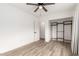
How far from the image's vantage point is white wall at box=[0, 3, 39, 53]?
3266mm

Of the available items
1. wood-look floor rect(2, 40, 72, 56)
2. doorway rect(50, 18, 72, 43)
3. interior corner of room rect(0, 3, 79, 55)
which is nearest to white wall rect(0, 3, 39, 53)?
interior corner of room rect(0, 3, 79, 55)

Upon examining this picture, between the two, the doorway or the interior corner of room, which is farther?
the doorway

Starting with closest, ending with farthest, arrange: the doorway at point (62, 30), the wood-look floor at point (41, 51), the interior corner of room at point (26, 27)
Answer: the wood-look floor at point (41, 51) < the interior corner of room at point (26, 27) < the doorway at point (62, 30)

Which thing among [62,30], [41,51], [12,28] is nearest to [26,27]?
[12,28]

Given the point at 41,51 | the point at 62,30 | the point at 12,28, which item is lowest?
the point at 41,51

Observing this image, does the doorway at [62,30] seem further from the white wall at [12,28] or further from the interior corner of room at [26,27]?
the white wall at [12,28]

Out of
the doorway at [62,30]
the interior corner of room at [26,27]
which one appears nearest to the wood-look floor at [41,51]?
the interior corner of room at [26,27]

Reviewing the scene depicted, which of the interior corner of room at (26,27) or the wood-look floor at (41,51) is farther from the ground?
the interior corner of room at (26,27)

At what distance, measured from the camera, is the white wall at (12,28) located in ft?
10.7

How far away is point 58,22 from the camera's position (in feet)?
21.4

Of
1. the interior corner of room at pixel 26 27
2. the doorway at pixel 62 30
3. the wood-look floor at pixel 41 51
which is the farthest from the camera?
the doorway at pixel 62 30

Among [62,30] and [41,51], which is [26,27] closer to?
[41,51]

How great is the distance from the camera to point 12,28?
12.3 ft

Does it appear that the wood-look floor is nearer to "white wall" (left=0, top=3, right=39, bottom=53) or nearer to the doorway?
"white wall" (left=0, top=3, right=39, bottom=53)
